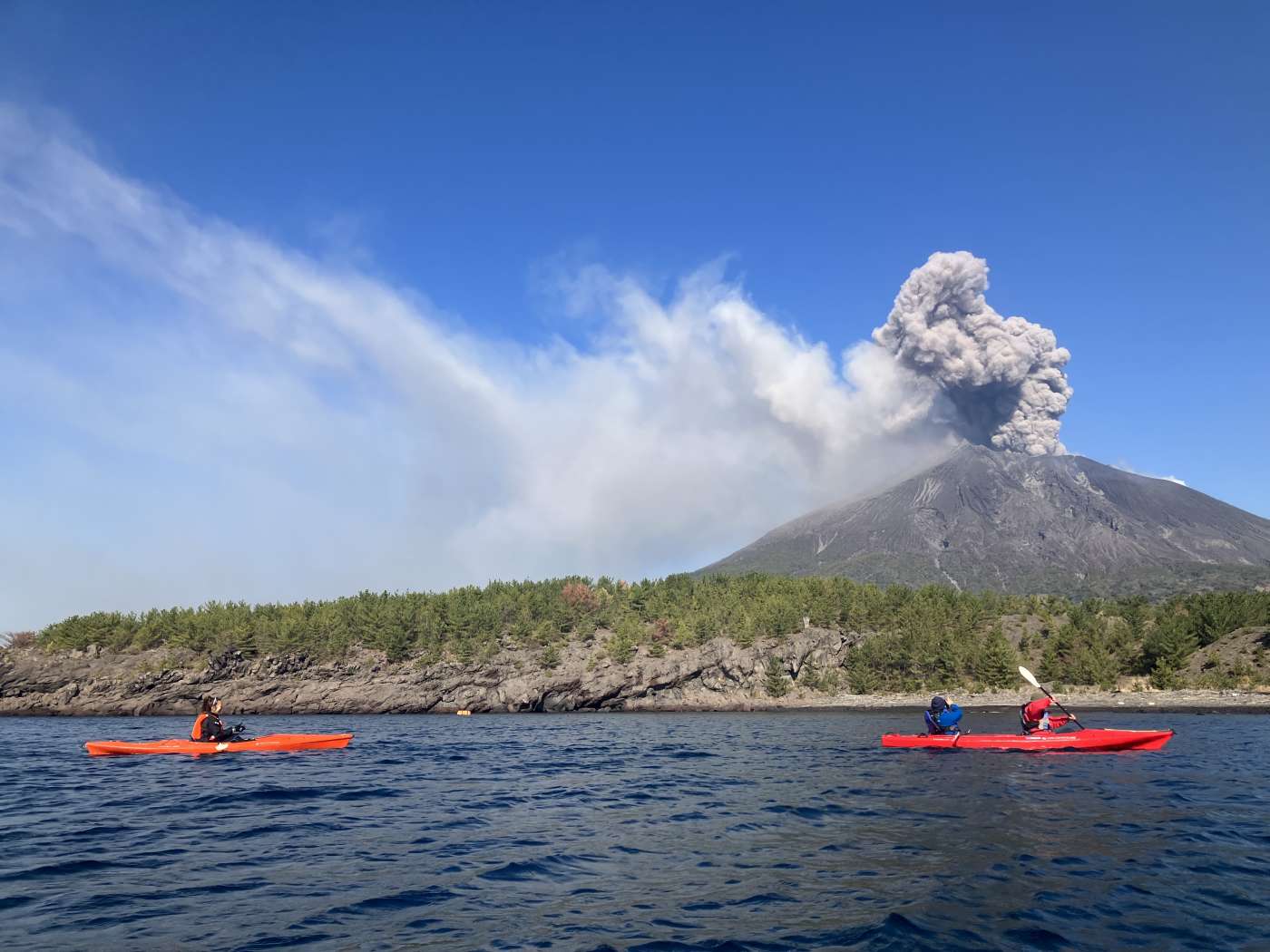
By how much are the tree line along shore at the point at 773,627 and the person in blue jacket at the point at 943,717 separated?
2173 inches

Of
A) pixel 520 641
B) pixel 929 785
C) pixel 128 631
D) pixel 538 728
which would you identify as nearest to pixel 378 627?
pixel 520 641

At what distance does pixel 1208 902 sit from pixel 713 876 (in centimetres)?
876

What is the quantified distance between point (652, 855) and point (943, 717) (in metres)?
26.7

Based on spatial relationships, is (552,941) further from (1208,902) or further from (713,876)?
(1208,902)

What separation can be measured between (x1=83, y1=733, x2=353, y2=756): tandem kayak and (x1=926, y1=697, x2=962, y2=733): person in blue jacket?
31408mm

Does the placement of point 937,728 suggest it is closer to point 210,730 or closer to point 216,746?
point 216,746

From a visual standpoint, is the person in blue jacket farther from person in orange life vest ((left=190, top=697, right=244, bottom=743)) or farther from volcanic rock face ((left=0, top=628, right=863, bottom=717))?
volcanic rock face ((left=0, top=628, right=863, bottom=717))

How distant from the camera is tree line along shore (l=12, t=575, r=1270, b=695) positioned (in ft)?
275

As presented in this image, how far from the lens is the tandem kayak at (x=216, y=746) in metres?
38.6

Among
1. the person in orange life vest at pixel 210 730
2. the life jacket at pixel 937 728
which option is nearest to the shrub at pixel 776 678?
the life jacket at pixel 937 728

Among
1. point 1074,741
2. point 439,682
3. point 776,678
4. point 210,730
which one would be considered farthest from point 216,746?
point 776,678

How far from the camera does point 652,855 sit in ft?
55.9

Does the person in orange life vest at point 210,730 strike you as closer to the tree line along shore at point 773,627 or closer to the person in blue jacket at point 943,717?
the person in blue jacket at point 943,717

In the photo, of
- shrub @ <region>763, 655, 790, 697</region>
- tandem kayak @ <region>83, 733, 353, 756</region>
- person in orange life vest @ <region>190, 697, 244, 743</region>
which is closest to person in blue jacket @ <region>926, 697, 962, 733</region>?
tandem kayak @ <region>83, 733, 353, 756</region>
